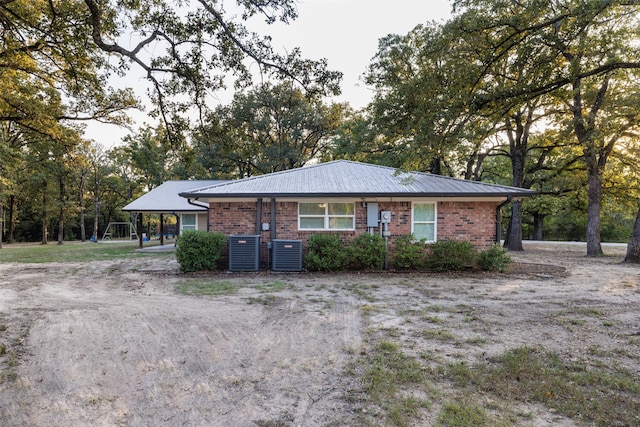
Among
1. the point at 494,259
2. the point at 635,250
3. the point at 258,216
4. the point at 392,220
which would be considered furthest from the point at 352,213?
the point at 635,250

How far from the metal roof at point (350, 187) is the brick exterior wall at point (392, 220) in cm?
50

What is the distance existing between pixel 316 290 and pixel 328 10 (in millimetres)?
5764

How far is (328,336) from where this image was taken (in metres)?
4.50

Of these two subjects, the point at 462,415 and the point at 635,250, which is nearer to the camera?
the point at 462,415

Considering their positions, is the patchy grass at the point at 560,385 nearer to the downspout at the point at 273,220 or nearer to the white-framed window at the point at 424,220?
the white-framed window at the point at 424,220

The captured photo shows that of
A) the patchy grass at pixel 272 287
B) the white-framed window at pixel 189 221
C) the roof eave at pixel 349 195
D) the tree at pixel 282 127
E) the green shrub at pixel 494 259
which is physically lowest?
the patchy grass at pixel 272 287

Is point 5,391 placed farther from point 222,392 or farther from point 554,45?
point 554,45

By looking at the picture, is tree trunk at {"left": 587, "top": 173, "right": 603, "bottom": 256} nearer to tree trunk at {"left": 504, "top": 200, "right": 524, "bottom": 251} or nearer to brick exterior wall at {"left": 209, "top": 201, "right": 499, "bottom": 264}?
tree trunk at {"left": 504, "top": 200, "right": 524, "bottom": 251}

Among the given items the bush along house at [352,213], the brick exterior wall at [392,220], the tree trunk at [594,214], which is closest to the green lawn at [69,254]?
the brick exterior wall at [392,220]

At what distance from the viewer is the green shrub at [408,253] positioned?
33.2 ft

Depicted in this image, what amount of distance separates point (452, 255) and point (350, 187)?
3.75 metres

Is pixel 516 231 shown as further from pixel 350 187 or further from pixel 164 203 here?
pixel 164 203

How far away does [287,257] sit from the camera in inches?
402

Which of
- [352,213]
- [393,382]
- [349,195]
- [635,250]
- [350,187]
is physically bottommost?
[393,382]
